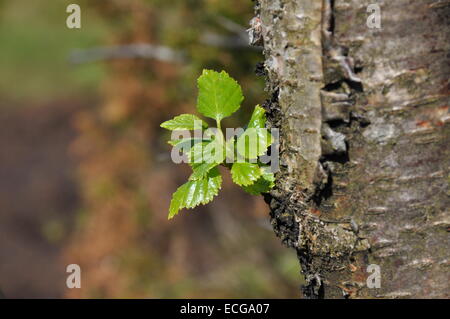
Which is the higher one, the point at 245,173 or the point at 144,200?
the point at 144,200

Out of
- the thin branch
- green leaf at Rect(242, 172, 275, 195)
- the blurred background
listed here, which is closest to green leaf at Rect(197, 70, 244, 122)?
green leaf at Rect(242, 172, 275, 195)

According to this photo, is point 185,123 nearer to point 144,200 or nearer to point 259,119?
point 259,119

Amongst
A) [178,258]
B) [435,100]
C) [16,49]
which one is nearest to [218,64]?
[435,100]

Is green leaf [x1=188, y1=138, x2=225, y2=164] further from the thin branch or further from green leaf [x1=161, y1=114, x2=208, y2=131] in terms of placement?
the thin branch

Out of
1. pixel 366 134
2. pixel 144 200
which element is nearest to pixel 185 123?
pixel 366 134

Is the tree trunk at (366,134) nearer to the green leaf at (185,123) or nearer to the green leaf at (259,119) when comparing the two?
the green leaf at (259,119)
